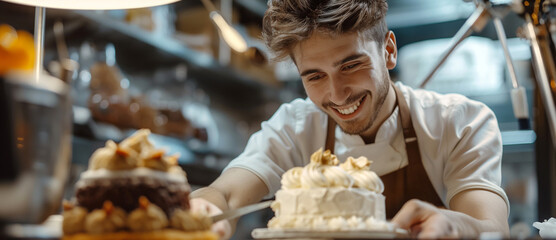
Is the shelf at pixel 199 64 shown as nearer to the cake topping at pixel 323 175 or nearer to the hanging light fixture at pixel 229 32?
the hanging light fixture at pixel 229 32

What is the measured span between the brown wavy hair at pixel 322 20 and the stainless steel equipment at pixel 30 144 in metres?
1.05

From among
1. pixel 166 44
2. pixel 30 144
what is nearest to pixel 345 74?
pixel 30 144

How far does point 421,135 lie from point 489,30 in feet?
8.50

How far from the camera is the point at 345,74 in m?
1.66

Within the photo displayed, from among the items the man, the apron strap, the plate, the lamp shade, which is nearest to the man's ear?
the man

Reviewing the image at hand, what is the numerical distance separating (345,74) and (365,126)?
0.23 m

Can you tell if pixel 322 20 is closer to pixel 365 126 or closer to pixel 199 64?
pixel 365 126

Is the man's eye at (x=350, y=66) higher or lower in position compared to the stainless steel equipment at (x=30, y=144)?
higher

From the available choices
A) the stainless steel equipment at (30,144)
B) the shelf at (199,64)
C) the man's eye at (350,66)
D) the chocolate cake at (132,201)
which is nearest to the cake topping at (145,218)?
the chocolate cake at (132,201)

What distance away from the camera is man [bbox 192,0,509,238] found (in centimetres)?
163

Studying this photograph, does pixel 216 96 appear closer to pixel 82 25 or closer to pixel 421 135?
pixel 82 25

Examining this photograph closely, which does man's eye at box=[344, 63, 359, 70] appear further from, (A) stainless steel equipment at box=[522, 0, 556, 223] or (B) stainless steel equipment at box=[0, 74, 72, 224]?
(B) stainless steel equipment at box=[0, 74, 72, 224]

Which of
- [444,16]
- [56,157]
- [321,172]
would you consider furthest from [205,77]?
[56,157]

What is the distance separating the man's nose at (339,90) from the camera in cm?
163
